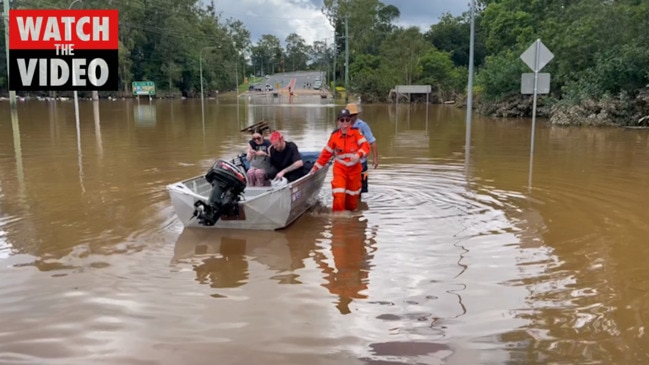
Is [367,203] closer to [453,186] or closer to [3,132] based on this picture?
[453,186]

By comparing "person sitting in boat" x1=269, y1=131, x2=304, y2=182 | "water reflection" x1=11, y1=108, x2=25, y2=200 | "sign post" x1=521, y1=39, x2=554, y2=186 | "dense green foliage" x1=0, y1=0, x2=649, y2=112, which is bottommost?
"water reflection" x1=11, y1=108, x2=25, y2=200

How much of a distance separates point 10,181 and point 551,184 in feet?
32.6

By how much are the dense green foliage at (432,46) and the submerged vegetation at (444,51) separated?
3.7 inches

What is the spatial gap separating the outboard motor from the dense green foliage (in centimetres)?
2296

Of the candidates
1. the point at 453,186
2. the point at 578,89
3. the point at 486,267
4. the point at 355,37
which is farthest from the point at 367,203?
the point at 355,37

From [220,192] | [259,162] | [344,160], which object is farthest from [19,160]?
[344,160]

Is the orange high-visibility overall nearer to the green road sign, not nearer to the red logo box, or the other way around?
the red logo box

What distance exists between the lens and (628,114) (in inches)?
1003

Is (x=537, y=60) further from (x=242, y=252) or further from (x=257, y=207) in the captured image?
(x=242, y=252)

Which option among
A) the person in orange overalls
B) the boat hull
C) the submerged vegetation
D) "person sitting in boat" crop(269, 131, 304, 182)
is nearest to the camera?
the boat hull

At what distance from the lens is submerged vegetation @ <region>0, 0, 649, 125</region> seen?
2711cm

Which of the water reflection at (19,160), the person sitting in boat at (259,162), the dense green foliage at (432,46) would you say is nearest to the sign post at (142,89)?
the dense green foliage at (432,46)

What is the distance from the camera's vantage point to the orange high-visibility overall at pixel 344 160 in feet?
27.3

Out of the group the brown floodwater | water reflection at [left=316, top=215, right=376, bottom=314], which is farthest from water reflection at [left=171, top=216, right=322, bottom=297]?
water reflection at [left=316, top=215, right=376, bottom=314]
